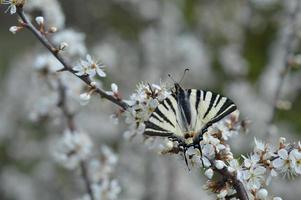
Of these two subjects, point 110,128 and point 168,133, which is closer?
point 168,133

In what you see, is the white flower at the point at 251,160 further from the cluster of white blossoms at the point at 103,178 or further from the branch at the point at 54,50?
the cluster of white blossoms at the point at 103,178

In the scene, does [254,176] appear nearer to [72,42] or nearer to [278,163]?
[278,163]

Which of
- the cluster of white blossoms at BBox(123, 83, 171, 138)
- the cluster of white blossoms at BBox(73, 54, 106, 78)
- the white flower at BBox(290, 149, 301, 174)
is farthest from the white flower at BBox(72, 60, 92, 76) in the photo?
the white flower at BBox(290, 149, 301, 174)

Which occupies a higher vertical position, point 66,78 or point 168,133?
point 66,78

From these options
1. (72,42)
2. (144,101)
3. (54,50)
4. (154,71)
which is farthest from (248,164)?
(154,71)

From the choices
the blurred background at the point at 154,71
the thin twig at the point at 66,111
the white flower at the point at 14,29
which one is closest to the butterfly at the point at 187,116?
the white flower at the point at 14,29

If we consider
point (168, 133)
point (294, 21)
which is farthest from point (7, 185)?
point (168, 133)

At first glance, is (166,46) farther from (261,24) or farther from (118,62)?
(261,24)
